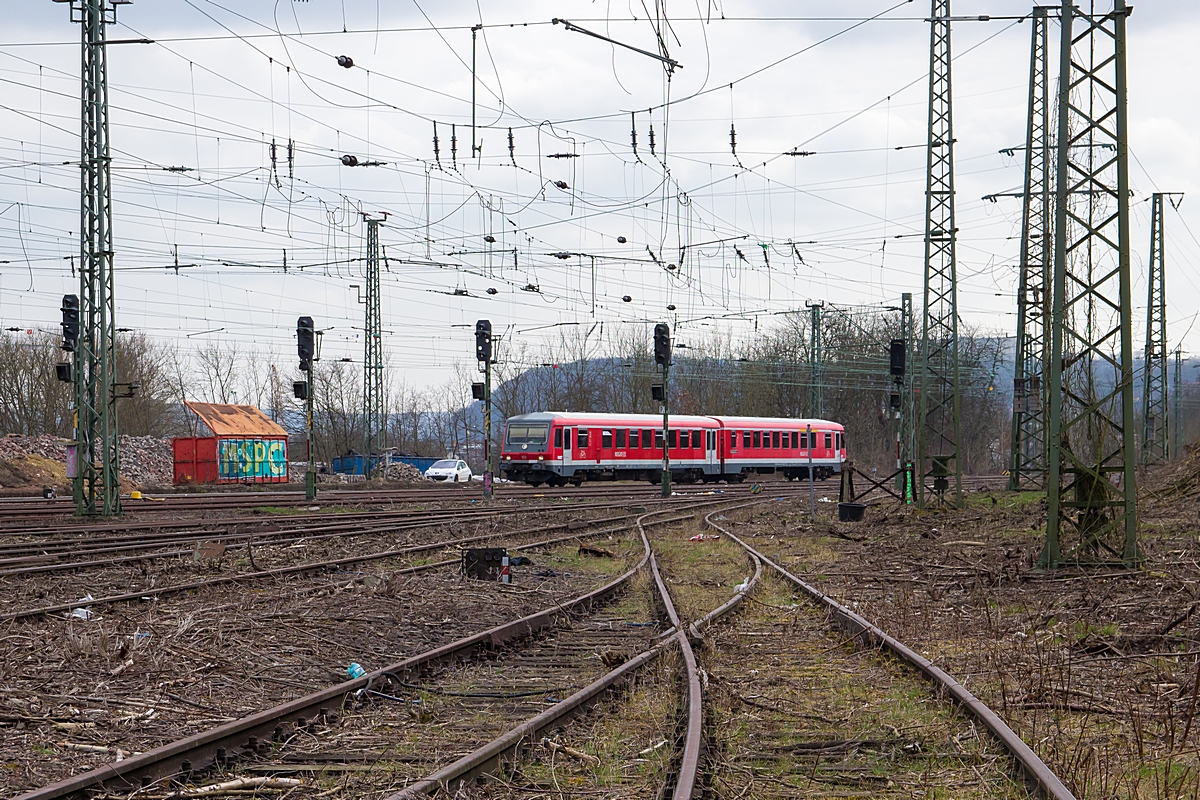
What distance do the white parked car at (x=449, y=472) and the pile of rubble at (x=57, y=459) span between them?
11.8 metres

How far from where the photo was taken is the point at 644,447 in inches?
1795

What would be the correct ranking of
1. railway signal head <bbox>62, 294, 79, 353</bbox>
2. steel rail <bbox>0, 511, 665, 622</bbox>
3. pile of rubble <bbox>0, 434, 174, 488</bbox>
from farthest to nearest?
pile of rubble <bbox>0, 434, 174, 488</bbox> < railway signal head <bbox>62, 294, 79, 353</bbox> < steel rail <bbox>0, 511, 665, 622</bbox>

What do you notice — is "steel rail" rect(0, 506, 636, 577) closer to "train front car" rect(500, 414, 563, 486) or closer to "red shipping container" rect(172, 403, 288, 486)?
"train front car" rect(500, 414, 563, 486)

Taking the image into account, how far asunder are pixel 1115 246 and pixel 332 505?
21.3m

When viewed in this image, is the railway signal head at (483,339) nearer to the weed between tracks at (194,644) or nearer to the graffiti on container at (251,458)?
the weed between tracks at (194,644)

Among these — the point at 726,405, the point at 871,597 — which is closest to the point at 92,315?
the point at 871,597

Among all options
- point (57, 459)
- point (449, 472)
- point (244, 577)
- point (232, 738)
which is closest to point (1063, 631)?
point (232, 738)

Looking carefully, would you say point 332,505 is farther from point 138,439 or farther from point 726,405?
point 726,405

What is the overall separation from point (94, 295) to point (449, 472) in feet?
108

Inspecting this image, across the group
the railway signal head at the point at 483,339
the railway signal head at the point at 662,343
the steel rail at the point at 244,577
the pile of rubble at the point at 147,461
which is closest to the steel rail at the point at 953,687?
the steel rail at the point at 244,577

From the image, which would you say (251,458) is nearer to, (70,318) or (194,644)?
(70,318)

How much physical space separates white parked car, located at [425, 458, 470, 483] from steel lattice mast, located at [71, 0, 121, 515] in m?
30.2

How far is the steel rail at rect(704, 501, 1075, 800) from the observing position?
5.01 metres

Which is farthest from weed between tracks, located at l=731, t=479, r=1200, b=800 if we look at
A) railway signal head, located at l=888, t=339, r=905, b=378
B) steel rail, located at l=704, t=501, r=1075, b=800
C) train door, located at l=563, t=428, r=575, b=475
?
train door, located at l=563, t=428, r=575, b=475
